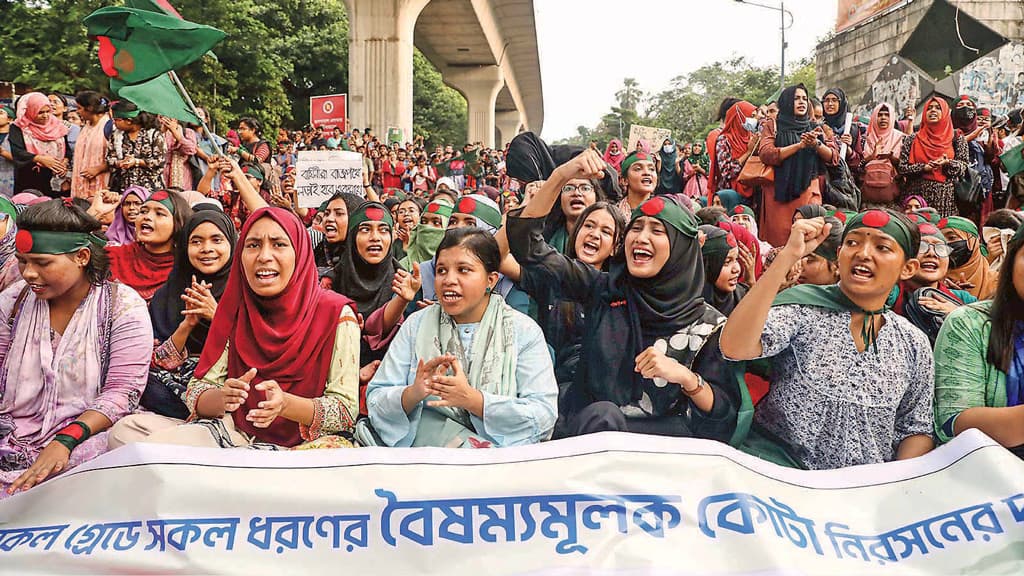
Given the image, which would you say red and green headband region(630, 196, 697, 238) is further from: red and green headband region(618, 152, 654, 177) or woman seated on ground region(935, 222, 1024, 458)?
red and green headband region(618, 152, 654, 177)

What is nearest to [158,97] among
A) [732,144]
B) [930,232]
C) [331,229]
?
[331,229]

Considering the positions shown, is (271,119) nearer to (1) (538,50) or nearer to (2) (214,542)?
(1) (538,50)

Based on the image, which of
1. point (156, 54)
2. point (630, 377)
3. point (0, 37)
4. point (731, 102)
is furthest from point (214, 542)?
point (0, 37)

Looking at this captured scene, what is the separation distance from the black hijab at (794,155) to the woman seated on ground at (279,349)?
4826 millimetres

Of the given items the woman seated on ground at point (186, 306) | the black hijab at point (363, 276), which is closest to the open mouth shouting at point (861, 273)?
the black hijab at point (363, 276)

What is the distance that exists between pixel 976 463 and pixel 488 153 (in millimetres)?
14727

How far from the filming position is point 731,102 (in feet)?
27.9

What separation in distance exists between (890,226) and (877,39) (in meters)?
22.6

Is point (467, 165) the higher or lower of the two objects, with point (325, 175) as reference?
higher

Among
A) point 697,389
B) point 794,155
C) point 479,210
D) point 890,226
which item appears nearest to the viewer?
point 890,226

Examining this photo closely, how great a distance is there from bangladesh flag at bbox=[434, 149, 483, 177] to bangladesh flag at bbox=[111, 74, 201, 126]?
1150cm

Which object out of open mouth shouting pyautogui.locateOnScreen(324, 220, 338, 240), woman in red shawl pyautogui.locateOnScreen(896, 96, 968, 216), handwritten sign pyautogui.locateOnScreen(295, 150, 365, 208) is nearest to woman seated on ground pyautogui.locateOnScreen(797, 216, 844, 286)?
open mouth shouting pyautogui.locateOnScreen(324, 220, 338, 240)

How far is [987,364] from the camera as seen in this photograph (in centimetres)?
254

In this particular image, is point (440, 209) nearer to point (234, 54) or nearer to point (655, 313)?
point (655, 313)
